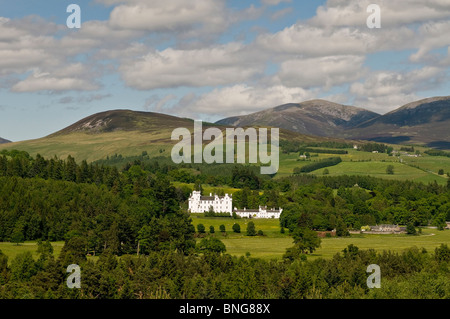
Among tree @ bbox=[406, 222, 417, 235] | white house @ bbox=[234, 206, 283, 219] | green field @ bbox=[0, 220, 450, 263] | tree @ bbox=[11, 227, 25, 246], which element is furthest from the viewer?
white house @ bbox=[234, 206, 283, 219]

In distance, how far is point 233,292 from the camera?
76688 millimetres

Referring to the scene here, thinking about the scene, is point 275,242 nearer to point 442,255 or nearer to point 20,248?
point 442,255

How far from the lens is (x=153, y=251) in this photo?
11425cm

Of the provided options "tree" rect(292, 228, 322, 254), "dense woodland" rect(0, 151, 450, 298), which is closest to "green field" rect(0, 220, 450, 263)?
"tree" rect(292, 228, 322, 254)

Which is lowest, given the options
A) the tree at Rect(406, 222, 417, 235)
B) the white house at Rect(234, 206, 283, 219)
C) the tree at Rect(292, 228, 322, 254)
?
the tree at Rect(406, 222, 417, 235)

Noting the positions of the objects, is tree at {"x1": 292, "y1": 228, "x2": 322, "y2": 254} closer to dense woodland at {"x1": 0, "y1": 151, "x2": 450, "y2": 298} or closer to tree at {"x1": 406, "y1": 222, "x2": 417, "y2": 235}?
dense woodland at {"x1": 0, "y1": 151, "x2": 450, "y2": 298}

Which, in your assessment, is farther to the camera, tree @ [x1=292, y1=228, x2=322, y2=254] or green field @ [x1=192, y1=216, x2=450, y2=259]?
green field @ [x1=192, y1=216, x2=450, y2=259]

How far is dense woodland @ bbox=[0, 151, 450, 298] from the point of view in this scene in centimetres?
8000

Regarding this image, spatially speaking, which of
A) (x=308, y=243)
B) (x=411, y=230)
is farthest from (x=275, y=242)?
(x=411, y=230)

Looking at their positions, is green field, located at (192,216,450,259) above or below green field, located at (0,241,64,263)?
below

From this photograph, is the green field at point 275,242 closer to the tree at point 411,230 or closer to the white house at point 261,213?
the tree at point 411,230

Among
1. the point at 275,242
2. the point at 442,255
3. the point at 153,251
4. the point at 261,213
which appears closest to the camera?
the point at 442,255

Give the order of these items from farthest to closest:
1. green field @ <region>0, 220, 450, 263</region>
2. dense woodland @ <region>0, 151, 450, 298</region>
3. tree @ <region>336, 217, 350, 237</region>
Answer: tree @ <region>336, 217, 350, 237</region> < green field @ <region>0, 220, 450, 263</region> < dense woodland @ <region>0, 151, 450, 298</region>

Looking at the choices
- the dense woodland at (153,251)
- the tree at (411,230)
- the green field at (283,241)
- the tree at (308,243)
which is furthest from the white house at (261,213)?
the tree at (308,243)
